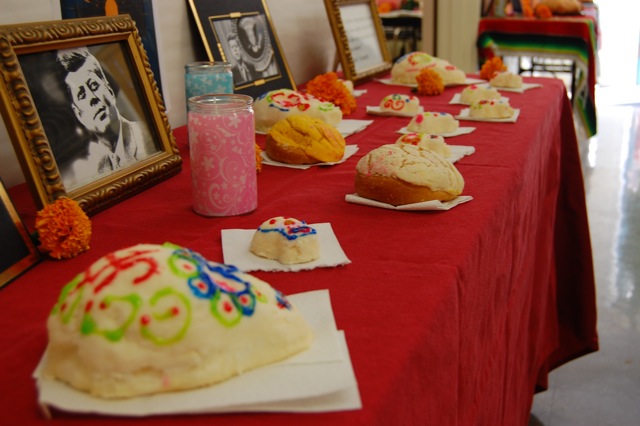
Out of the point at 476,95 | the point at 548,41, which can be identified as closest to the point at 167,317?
the point at 476,95

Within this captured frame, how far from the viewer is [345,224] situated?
3.01ft

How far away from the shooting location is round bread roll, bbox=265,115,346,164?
1208 millimetres

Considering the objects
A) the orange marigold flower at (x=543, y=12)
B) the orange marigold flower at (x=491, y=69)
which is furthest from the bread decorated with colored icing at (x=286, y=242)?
the orange marigold flower at (x=543, y=12)

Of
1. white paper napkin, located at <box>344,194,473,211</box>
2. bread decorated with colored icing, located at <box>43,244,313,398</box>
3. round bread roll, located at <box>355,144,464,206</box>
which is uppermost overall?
bread decorated with colored icing, located at <box>43,244,313,398</box>

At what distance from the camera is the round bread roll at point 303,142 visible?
1208 mm

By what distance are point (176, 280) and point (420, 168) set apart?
0.53m

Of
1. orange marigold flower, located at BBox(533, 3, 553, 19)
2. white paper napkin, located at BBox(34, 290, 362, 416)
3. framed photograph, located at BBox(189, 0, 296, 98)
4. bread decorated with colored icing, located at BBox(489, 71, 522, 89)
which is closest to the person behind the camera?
white paper napkin, located at BBox(34, 290, 362, 416)

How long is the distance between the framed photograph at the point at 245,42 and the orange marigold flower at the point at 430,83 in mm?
384

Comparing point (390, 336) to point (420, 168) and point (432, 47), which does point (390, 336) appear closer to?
point (420, 168)

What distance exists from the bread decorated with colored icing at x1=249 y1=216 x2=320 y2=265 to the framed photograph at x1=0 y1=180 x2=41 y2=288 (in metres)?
0.26

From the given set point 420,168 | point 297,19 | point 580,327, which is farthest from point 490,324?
point 297,19

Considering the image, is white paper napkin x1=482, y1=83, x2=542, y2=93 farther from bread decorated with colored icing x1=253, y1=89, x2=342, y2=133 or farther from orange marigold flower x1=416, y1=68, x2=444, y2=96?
bread decorated with colored icing x1=253, y1=89, x2=342, y2=133

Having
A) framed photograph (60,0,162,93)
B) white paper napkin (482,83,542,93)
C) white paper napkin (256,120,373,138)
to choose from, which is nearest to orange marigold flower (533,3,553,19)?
white paper napkin (482,83,542,93)

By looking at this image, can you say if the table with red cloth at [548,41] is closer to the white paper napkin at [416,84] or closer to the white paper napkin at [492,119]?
the white paper napkin at [416,84]
